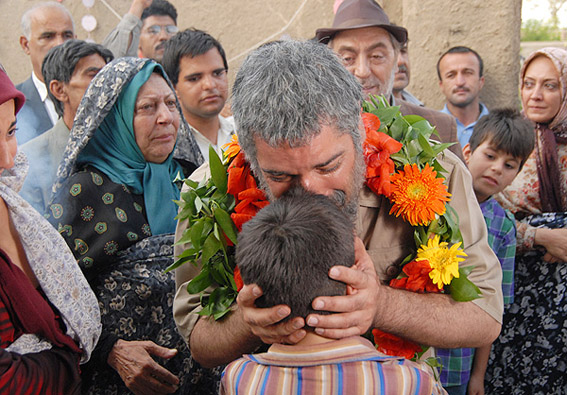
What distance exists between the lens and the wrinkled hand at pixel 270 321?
169cm

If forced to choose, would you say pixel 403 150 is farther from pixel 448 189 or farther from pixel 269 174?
pixel 269 174

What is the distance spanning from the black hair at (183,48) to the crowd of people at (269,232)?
15mm

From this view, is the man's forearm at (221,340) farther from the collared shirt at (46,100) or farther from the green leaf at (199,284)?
the collared shirt at (46,100)

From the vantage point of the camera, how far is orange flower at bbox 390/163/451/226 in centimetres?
208

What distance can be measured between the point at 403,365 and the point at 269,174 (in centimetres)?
80

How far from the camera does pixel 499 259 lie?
3.62 metres

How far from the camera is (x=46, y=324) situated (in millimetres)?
2260

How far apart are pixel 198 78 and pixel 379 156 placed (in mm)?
2719

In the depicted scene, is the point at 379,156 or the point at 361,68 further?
the point at 361,68

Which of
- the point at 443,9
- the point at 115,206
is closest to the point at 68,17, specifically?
the point at 115,206

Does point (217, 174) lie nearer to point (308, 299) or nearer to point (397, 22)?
point (308, 299)

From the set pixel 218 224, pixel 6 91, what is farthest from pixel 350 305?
pixel 6 91

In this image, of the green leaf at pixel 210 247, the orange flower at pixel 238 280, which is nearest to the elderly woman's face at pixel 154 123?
the green leaf at pixel 210 247

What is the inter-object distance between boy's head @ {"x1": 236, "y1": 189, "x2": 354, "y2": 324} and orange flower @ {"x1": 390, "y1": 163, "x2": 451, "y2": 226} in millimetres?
437
